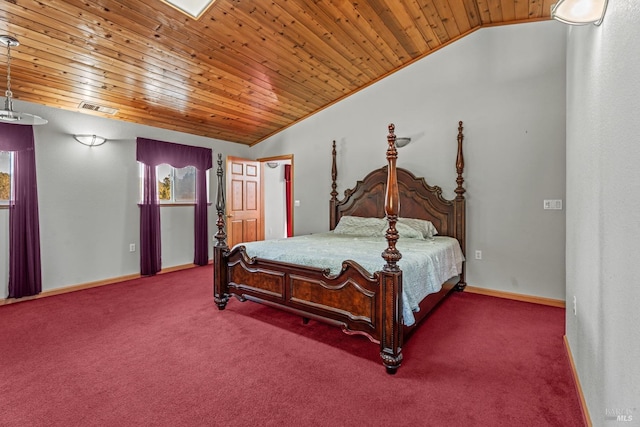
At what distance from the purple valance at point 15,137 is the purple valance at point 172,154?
3.89 ft

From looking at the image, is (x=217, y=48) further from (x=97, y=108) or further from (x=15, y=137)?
(x=15, y=137)

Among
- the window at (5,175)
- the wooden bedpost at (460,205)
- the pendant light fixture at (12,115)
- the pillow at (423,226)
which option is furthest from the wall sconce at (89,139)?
the wooden bedpost at (460,205)

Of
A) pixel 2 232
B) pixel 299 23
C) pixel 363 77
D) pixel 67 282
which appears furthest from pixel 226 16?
pixel 67 282

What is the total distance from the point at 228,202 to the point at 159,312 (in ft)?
9.02

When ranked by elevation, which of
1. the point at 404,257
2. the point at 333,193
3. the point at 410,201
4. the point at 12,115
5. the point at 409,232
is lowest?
the point at 404,257

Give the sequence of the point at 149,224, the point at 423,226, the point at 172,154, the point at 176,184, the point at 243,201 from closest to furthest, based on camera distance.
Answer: the point at 423,226 → the point at 149,224 → the point at 172,154 → the point at 176,184 → the point at 243,201

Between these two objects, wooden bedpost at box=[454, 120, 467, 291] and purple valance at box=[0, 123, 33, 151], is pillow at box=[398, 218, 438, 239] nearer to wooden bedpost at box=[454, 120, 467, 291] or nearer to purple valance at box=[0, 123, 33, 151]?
wooden bedpost at box=[454, 120, 467, 291]

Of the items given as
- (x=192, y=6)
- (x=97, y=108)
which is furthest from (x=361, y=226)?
(x=97, y=108)

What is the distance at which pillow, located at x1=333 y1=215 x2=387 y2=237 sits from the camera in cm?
410

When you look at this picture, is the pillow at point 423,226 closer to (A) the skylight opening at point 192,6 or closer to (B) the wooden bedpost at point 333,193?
(B) the wooden bedpost at point 333,193

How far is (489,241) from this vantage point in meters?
3.82

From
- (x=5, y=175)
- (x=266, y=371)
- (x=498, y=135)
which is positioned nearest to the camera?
(x=266, y=371)

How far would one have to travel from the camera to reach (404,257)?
2520 mm

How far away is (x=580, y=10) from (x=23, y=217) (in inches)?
199
